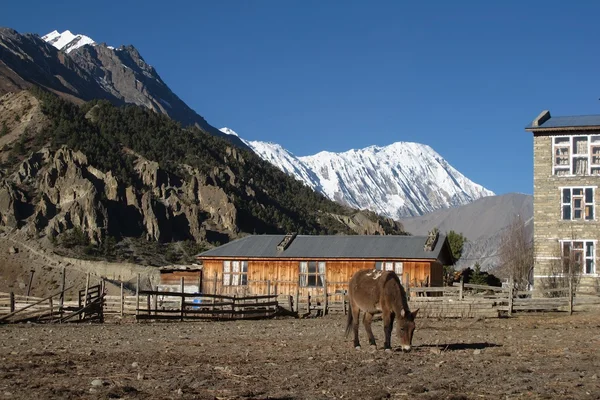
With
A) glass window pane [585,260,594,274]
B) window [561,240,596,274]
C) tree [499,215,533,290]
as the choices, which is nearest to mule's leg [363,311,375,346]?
window [561,240,596,274]

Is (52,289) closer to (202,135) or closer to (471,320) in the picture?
(471,320)

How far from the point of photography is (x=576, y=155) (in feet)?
147

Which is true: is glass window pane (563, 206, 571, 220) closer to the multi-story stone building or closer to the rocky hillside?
the multi-story stone building

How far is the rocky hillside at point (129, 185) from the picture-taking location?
95.1 m

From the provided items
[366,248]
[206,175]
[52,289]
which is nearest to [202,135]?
[206,175]

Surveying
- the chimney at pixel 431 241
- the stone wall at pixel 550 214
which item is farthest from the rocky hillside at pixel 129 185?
the stone wall at pixel 550 214

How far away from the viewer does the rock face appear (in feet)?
305

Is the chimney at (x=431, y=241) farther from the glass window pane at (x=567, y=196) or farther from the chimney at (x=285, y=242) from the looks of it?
the chimney at (x=285, y=242)

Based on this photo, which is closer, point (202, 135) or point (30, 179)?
point (30, 179)

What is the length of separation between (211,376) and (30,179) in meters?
93.2

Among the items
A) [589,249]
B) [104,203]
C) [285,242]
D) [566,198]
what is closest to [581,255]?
[589,249]

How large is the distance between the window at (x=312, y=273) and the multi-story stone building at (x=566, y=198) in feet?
41.4

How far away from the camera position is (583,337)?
20969mm

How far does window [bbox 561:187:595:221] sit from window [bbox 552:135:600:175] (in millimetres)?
1026
